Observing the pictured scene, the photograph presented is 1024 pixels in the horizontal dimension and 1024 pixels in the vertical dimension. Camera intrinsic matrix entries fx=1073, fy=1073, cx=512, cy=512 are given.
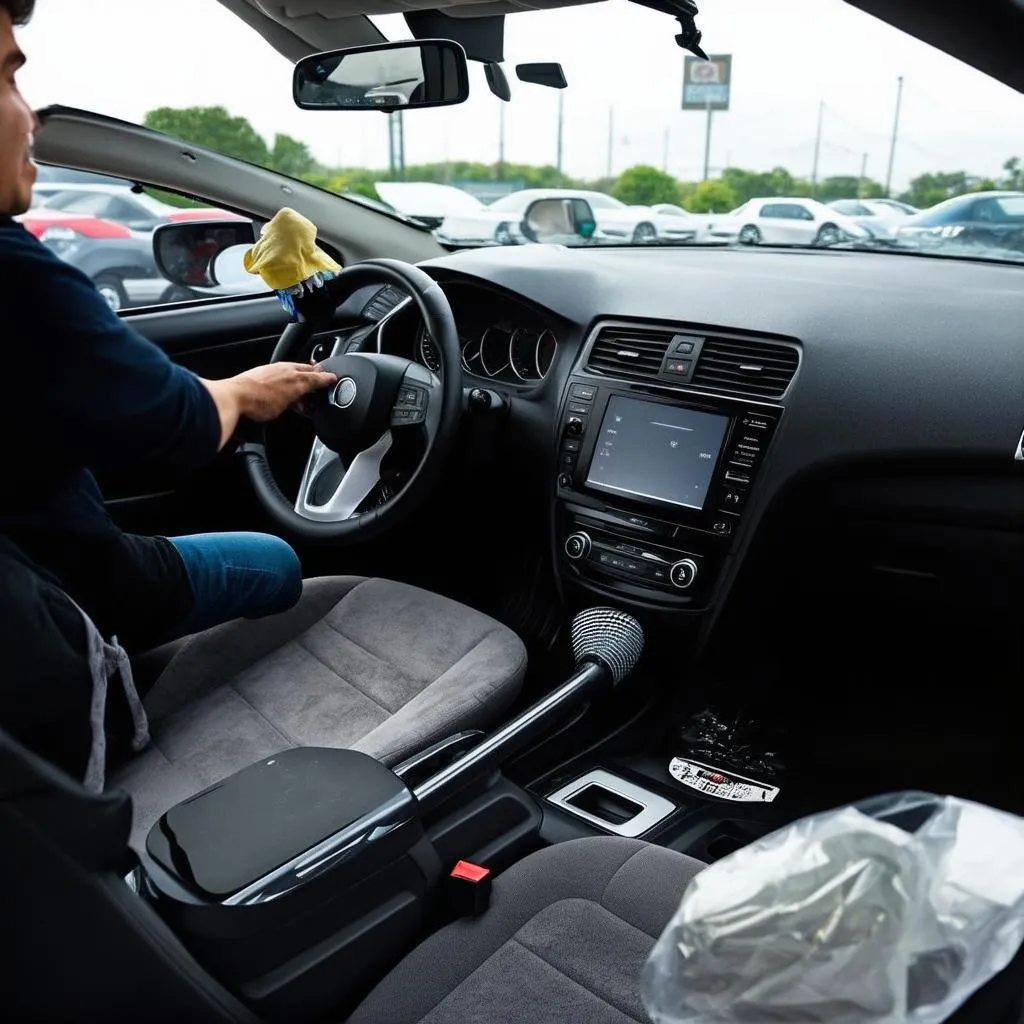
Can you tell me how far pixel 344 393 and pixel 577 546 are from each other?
53cm

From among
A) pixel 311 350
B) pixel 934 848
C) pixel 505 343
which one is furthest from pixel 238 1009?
pixel 505 343

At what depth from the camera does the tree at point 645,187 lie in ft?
8.47

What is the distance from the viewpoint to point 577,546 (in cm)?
205

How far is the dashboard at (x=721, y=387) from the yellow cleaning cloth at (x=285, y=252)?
1.05 ft

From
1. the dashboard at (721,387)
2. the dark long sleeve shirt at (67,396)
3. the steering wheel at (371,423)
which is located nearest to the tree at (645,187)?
the dashboard at (721,387)

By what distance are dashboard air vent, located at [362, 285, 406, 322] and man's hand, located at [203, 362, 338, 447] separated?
0.43 m

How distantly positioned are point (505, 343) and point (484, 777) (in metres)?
1.06

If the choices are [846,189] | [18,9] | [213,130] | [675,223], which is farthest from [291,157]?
[18,9]

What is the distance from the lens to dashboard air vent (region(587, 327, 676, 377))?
197 cm

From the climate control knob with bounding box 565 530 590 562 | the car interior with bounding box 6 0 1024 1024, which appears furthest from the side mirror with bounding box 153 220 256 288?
the climate control knob with bounding box 565 530 590 562

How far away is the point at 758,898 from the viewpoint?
2.60ft

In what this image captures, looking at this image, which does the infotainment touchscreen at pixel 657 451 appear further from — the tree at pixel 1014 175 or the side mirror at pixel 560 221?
the side mirror at pixel 560 221

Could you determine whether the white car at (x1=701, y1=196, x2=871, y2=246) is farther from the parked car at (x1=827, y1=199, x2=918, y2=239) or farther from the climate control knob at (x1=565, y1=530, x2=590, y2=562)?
the climate control knob at (x1=565, y1=530, x2=590, y2=562)

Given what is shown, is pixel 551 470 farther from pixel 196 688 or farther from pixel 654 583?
pixel 196 688
